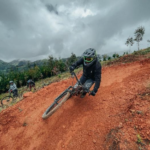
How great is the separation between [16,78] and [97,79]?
66641 mm

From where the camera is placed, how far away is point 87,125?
15.3 feet

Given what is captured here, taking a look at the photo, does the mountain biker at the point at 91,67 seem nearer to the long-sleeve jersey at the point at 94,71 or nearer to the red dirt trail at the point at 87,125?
the long-sleeve jersey at the point at 94,71

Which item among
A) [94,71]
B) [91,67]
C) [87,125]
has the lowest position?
[87,125]

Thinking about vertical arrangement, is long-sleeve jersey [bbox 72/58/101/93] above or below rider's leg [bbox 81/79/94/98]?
above

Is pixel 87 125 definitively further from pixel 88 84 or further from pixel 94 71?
pixel 94 71

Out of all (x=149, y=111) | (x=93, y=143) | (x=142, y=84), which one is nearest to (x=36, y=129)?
(x=93, y=143)

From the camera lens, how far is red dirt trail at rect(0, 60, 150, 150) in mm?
3768

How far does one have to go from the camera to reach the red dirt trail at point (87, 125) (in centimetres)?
377

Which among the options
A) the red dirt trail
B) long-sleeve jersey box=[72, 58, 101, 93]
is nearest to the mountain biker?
long-sleeve jersey box=[72, 58, 101, 93]

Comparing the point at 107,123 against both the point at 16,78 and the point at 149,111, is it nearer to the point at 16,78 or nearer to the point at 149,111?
the point at 149,111

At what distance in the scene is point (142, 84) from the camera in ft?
21.6

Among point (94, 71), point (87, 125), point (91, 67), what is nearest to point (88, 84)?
point (94, 71)

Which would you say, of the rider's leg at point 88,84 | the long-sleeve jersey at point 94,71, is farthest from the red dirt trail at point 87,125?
the long-sleeve jersey at point 94,71

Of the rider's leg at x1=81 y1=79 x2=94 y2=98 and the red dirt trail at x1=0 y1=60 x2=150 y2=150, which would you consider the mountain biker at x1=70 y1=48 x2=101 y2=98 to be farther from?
the red dirt trail at x1=0 y1=60 x2=150 y2=150
